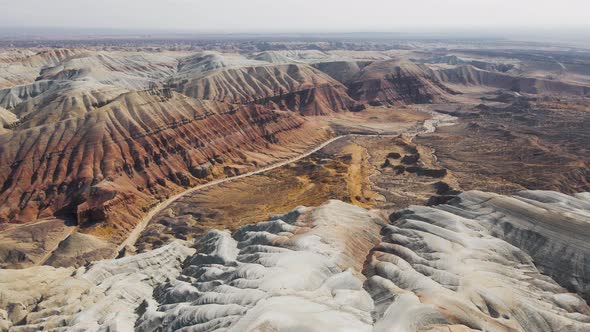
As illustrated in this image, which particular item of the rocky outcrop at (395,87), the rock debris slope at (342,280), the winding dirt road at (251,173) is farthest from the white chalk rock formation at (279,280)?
the rocky outcrop at (395,87)

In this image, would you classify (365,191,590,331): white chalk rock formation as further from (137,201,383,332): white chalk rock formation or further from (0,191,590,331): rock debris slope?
(137,201,383,332): white chalk rock formation

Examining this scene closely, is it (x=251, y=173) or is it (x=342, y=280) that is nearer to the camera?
(x=342, y=280)

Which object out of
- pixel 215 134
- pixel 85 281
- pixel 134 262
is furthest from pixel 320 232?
pixel 215 134

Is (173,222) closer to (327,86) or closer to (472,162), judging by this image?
(472,162)

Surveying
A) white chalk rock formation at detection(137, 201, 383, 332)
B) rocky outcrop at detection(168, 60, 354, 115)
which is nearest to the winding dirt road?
white chalk rock formation at detection(137, 201, 383, 332)

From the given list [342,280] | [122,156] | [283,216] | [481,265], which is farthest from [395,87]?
[342,280]

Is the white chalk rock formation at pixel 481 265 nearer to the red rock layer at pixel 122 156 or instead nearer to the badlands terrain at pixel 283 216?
the badlands terrain at pixel 283 216

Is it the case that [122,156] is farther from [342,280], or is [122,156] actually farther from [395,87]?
[395,87]
